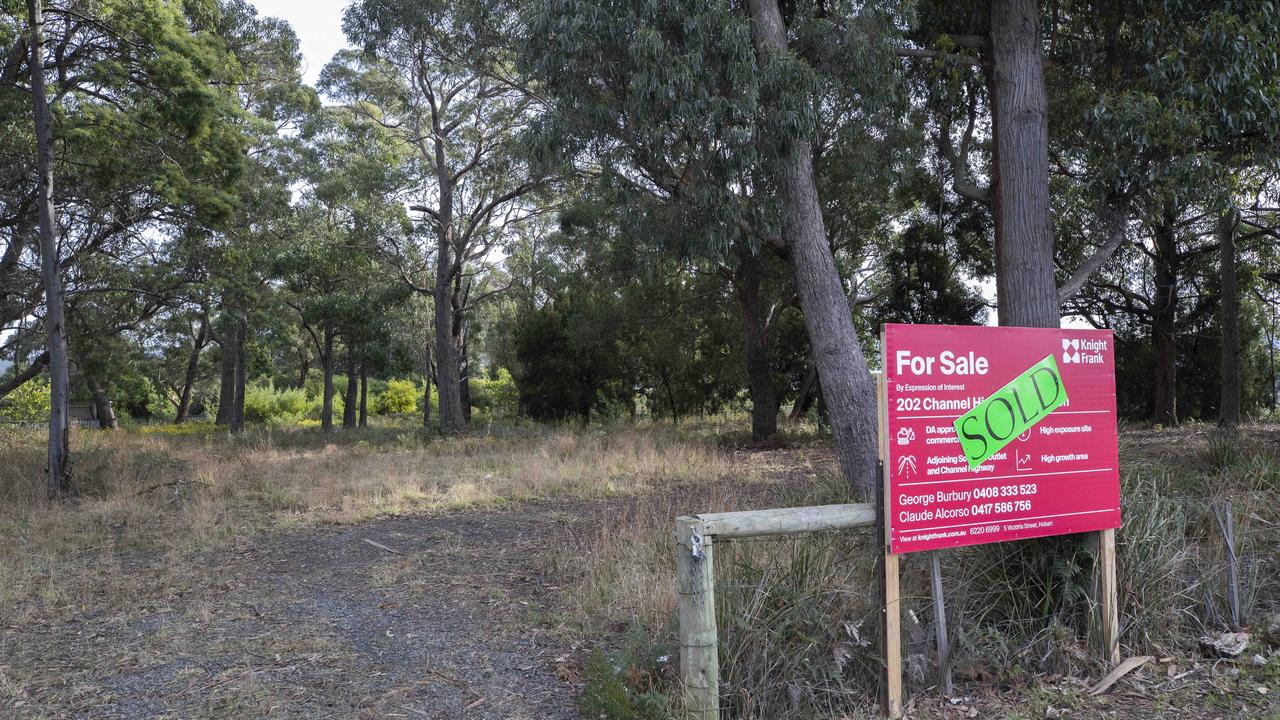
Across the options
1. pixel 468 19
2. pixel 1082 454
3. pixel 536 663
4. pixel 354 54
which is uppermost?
pixel 354 54

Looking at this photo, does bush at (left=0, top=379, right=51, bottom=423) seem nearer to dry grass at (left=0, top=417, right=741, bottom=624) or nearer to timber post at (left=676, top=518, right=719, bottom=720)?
dry grass at (left=0, top=417, right=741, bottom=624)

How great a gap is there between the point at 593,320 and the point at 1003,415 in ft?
59.8

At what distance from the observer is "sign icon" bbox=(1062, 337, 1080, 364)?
445 cm

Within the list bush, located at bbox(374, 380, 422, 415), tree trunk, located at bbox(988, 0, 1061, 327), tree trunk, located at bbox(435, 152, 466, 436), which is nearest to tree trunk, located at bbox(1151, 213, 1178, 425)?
tree trunk, located at bbox(988, 0, 1061, 327)

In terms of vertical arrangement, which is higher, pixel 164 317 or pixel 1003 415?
pixel 164 317

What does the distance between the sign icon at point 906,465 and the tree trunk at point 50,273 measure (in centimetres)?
1086

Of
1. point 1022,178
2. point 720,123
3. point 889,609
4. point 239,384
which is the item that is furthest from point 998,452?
point 239,384

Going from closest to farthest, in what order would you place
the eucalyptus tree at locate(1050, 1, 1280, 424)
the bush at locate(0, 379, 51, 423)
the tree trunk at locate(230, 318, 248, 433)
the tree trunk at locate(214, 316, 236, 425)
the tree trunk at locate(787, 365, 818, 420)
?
1. the eucalyptus tree at locate(1050, 1, 1280, 424)
2. the bush at locate(0, 379, 51, 423)
3. the tree trunk at locate(787, 365, 818, 420)
4. the tree trunk at locate(230, 318, 248, 433)
5. the tree trunk at locate(214, 316, 236, 425)

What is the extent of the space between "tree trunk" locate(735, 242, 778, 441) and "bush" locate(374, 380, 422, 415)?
3264 cm

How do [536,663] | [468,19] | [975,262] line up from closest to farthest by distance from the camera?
[536,663], [468,19], [975,262]

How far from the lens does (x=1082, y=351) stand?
452 centimetres

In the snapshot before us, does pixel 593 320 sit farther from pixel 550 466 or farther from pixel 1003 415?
pixel 1003 415

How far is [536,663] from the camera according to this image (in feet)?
15.6

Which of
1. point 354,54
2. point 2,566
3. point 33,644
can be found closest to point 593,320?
point 354,54
